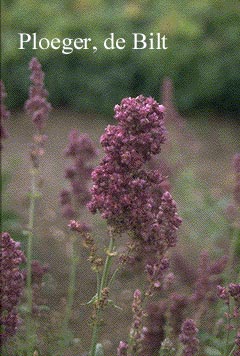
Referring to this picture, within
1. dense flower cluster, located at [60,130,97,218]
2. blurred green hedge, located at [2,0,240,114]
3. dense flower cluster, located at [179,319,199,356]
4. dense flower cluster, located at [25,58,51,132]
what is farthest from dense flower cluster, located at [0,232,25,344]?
blurred green hedge, located at [2,0,240,114]

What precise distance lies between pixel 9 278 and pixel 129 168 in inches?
22.5

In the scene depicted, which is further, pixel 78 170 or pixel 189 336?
pixel 78 170

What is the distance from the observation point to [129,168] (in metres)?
2.41

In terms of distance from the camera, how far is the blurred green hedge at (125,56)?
7863mm

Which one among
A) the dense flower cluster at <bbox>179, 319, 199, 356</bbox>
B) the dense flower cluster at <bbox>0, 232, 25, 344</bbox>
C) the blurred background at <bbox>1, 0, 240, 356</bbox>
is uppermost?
the blurred background at <bbox>1, 0, 240, 356</bbox>

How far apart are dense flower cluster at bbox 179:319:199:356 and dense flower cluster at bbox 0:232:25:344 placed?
1.86 ft

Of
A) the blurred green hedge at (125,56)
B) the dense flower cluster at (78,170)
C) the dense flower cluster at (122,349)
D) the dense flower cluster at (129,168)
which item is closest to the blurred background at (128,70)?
the blurred green hedge at (125,56)

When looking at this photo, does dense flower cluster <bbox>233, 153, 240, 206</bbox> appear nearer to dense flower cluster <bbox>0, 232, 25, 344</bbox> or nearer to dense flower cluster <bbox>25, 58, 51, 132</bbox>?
dense flower cluster <bbox>25, 58, 51, 132</bbox>

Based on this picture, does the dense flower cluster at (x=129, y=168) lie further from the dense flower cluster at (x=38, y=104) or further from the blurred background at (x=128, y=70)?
the blurred background at (x=128, y=70)

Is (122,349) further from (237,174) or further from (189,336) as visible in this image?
(237,174)

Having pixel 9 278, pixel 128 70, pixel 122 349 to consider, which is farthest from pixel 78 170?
pixel 128 70

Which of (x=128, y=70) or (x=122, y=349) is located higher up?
(x=128, y=70)

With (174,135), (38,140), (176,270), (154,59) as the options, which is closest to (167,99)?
(174,135)

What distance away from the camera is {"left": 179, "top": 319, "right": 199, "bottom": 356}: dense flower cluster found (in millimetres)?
2686
